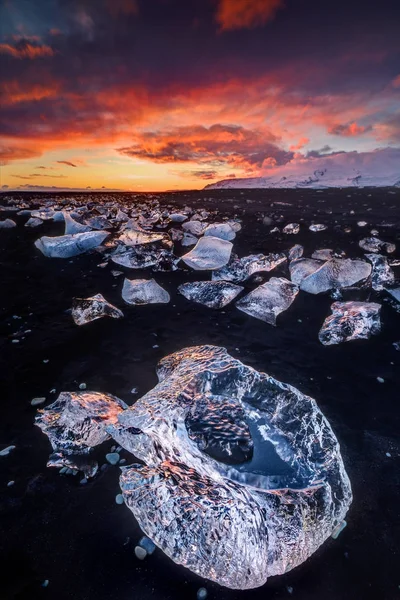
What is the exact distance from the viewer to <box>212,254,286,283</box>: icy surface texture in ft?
15.7

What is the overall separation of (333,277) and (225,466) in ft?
11.5

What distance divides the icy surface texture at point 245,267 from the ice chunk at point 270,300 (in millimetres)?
724

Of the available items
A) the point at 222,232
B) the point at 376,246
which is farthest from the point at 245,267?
the point at 376,246

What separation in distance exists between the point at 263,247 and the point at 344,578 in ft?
19.4

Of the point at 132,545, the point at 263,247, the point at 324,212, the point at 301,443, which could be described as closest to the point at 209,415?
the point at 301,443

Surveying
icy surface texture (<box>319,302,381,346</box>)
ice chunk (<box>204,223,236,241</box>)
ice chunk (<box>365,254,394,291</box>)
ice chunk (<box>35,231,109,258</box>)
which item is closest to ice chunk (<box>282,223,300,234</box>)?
ice chunk (<box>204,223,236,241</box>)

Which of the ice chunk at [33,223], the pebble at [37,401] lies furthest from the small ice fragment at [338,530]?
the ice chunk at [33,223]

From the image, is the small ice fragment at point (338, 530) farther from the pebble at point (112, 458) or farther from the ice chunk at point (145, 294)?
the ice chunk at point (145, 294)

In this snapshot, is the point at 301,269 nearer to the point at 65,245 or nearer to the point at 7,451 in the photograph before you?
the point at 7,451

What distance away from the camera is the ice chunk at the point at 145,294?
410 cm

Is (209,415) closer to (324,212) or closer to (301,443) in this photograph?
(301,443)

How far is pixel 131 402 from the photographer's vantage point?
2420 millimetres

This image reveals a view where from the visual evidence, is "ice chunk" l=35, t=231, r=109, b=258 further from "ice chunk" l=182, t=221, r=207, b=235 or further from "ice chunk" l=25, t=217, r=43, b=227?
"ice chunk" l=25, t=217, r=43, b=227

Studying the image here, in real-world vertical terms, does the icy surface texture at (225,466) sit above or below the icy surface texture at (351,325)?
below
